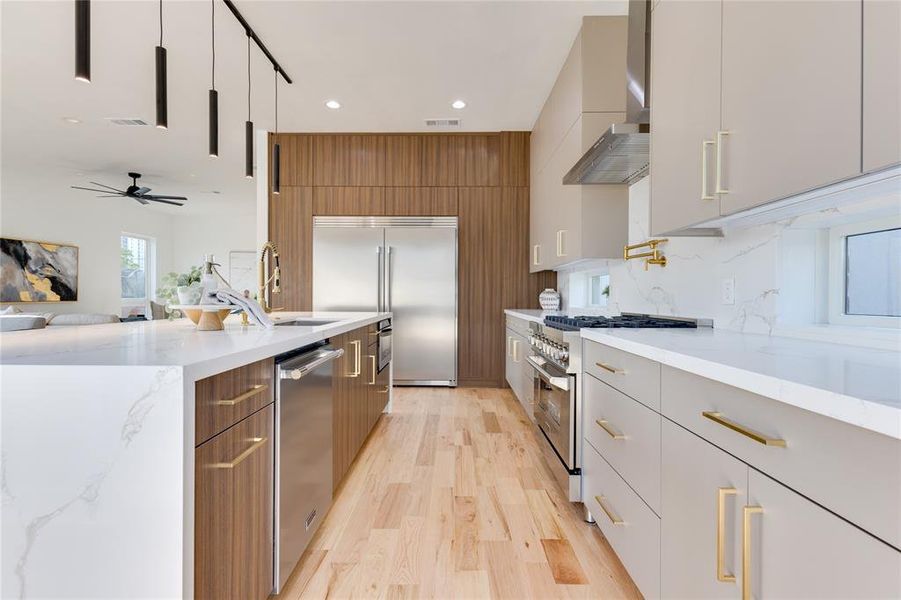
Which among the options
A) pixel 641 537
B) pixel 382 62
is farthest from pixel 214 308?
pixel 382 62

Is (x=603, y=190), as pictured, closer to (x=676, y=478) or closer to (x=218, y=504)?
(x=676, y=478)

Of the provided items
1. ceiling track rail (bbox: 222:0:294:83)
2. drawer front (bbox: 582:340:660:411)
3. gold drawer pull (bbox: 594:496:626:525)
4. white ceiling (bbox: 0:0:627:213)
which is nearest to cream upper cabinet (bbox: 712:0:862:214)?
drawer front (bbox: 582:340:660:411)

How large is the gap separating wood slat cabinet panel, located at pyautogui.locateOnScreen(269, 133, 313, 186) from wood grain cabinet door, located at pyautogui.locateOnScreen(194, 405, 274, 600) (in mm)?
4084

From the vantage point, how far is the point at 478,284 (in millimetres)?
4738

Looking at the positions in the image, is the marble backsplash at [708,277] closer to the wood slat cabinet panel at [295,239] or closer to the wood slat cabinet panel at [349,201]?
the wood slat cabinet panel at [349,201]

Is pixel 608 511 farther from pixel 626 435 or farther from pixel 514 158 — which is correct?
pixel 514 158

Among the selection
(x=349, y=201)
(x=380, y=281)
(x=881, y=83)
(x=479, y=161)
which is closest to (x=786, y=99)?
(x=881, y=83)

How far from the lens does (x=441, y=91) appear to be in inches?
150

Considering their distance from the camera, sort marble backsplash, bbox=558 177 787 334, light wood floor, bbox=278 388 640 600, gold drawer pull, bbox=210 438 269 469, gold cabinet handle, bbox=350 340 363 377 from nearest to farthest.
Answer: gold drawer pull, bbox=210 438 269 469 → light wood floor, bbox=278 388 640 600 → marble backsplash, bbox=558 177 787 334 → gold cabinet handle, bbox=350 340 363 377

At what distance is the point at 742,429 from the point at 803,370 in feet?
0.54

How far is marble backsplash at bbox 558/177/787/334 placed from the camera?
62.6 inches

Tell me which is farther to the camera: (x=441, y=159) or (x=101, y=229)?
(x=101, y=229)

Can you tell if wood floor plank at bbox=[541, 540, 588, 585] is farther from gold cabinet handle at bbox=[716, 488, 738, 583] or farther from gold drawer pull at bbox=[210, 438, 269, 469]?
gold drawer pull at bbox=[210, 438, 269, 469]

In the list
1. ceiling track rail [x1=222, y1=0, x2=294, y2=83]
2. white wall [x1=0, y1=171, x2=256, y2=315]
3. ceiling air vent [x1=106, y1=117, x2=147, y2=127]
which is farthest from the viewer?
white wall [x1=0, y1=171, x2=256, y2=315]
